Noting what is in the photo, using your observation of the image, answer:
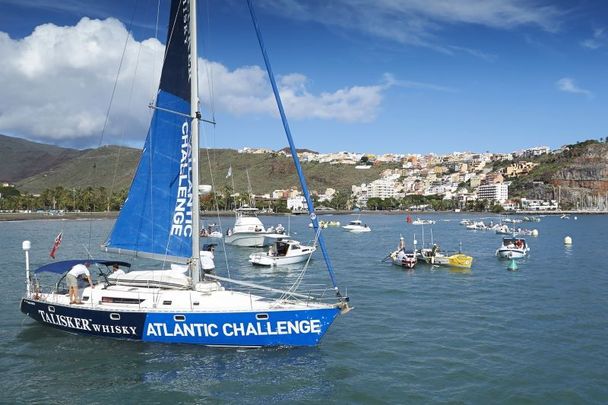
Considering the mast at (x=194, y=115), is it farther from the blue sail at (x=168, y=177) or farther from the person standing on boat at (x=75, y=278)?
the person standing on boat at (x=75, y=278)

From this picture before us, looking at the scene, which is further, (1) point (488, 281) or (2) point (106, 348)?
(1) point (488, 281)

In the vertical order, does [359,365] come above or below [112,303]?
below

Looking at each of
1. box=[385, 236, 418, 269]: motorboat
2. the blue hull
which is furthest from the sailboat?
box=[385, 236, 418, 269]: motorboat

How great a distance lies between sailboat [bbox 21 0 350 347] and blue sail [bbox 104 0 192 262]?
0.14ft

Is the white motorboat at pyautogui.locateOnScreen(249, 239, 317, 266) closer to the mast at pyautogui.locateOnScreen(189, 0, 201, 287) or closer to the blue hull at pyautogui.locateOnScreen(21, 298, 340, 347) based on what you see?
the blue hull at pyautogui.locateOnScreen(21, 298, 340, 347)

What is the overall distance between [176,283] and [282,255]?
2915cm

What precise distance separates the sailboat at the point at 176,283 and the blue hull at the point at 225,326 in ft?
0.13

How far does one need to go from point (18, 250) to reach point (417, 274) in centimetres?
4814

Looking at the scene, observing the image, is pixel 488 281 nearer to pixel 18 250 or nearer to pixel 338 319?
pixel 338 319

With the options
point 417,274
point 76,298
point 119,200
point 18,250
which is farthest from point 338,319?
point 119,200

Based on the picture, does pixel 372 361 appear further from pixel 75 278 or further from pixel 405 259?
pixel 405 259

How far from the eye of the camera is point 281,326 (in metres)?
19.9

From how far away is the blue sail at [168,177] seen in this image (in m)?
21.5

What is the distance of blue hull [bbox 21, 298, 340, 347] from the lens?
64.9ft
